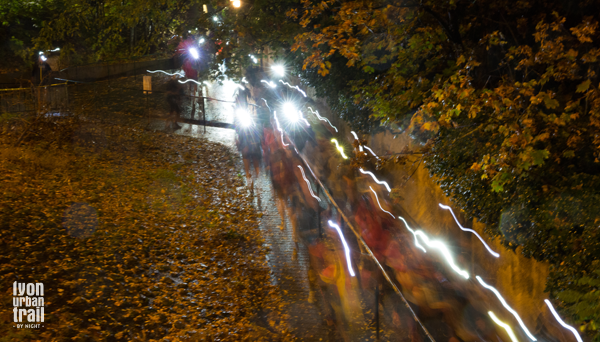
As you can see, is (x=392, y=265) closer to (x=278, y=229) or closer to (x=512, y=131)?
(x=278, y=229)

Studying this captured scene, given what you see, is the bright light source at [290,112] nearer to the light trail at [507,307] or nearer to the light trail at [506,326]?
the light trail at [507,307]

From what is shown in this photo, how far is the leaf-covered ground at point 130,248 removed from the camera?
23.8 feet

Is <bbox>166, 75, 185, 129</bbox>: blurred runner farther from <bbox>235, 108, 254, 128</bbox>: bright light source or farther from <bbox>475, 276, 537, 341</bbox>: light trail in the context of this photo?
<bbox>475, 276, 537, 341</bbox>: light trail

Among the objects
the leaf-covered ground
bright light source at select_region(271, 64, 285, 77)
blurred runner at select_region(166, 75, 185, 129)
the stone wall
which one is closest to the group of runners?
the stone wall

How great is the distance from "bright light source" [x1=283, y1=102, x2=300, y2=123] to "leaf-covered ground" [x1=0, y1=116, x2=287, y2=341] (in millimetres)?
5439

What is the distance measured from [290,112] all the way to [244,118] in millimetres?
3129

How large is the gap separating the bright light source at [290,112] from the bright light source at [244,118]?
7.29ft

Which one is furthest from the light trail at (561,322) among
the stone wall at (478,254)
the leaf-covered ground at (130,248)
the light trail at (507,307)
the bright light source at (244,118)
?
the bright light source at (244,118)

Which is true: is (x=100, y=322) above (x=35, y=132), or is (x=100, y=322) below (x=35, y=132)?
below

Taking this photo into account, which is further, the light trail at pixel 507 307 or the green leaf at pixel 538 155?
the light trail at pixel 507 307

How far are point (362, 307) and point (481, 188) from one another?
3150 mm

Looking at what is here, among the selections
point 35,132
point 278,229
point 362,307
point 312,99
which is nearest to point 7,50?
point 35,132

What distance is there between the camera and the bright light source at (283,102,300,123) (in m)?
20.5

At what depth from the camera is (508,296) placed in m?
8.19
